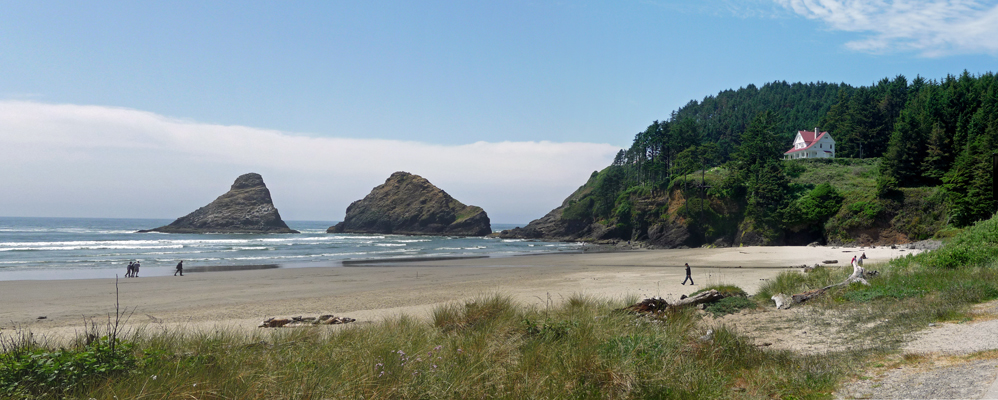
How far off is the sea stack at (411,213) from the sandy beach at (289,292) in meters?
81.6

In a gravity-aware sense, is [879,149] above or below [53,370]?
above

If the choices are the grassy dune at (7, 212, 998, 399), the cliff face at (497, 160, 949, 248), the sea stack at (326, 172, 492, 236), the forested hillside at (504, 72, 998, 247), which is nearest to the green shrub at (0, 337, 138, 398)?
the grassy dune at (7, 212, 998, 399)

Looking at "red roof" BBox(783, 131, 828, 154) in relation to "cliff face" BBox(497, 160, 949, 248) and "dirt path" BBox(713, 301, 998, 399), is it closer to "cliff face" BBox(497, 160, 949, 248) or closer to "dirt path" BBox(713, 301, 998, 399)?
"cliff face" BBox(497, 160, 949, 248)

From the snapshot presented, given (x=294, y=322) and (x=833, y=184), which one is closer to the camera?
(x=294, y=322)

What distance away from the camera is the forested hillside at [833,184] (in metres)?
40.2

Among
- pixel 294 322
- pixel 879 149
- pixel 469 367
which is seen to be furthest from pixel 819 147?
pixel 469 367

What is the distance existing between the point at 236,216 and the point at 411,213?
4427cm

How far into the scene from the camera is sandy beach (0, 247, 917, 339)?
1456 centimetres

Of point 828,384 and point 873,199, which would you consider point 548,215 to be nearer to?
point 873,199

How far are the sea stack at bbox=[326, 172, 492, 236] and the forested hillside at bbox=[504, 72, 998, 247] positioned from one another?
20252mm

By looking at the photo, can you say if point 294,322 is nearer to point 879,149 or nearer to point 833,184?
point 833,184

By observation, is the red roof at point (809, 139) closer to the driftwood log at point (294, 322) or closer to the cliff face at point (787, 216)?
the cliff face at point (787, 216)

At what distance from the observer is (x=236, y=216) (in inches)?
4675

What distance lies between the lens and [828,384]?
485 cm
